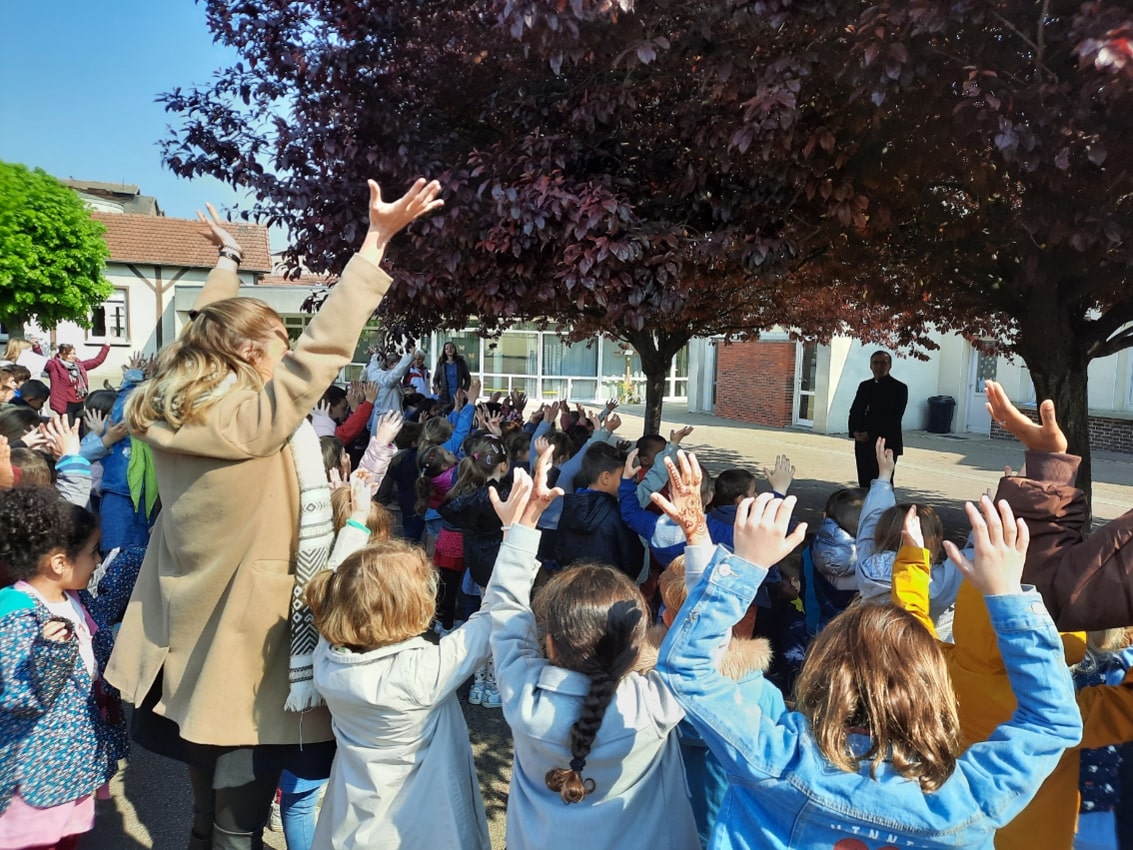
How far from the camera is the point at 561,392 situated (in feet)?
77.7

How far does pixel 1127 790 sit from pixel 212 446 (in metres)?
2.44

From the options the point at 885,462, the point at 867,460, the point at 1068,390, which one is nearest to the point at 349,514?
the point at 885,462

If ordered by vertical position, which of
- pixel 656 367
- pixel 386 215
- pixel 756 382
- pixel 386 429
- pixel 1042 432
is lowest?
pixel 386 429

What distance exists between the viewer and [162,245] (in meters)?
29.1

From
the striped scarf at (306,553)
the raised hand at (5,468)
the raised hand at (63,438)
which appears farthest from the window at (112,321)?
the striped scarf at (306,553)

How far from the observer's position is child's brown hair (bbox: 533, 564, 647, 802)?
5.33 feet

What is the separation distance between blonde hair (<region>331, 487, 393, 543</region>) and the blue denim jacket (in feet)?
3.93

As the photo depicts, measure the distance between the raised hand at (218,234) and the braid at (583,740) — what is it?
6.10ft

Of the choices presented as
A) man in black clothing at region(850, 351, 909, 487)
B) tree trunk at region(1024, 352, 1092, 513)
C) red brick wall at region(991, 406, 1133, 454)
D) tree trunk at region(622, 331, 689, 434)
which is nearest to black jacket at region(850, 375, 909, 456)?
man in black clothing at region(850, 351, 909, 487)

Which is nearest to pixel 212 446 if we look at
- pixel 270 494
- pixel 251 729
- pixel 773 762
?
pixel 270 494

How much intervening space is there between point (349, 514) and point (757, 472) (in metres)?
10.2

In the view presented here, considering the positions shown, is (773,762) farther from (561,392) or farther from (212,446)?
(561,392)

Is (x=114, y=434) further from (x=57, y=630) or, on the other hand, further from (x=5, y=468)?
(x=57, y=630)

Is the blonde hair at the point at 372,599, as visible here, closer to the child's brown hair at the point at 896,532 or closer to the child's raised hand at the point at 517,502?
the child's raised hand at the point at 517,502
